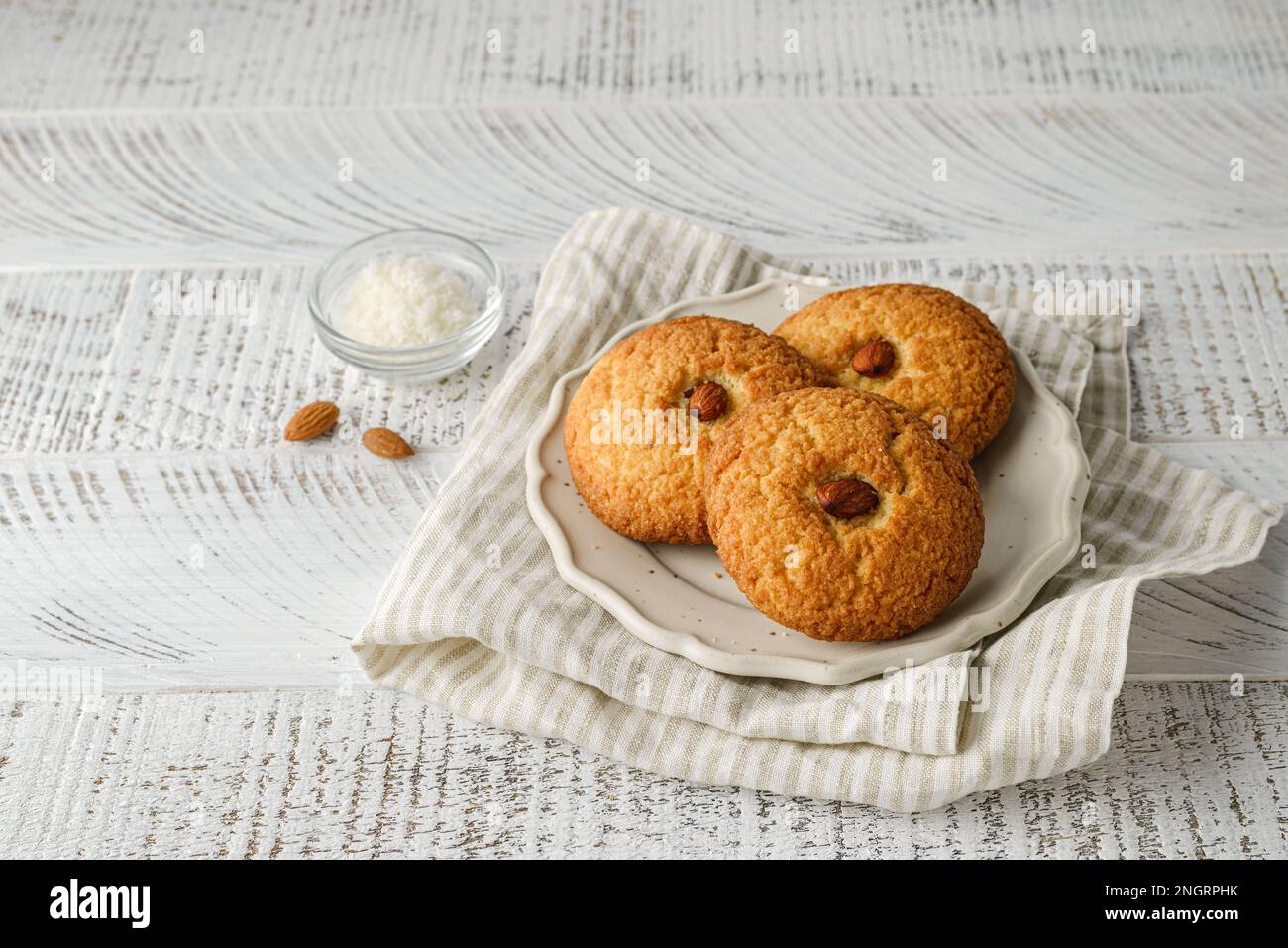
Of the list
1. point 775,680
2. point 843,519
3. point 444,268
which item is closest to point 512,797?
point 775,680

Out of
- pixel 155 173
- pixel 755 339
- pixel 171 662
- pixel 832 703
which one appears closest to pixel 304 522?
pixel 171 662

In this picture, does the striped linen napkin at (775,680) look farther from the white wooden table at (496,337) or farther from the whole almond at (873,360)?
the whole almond at (873,360)

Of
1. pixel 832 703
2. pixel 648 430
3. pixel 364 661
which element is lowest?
pixel 364 661

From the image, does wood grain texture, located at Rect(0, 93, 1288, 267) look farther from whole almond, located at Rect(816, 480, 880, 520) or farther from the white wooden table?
whole almond, located at Rect(816, 480, 880, 520)

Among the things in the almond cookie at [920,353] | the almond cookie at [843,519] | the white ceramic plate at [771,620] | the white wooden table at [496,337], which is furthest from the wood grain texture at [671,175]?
the almond cookie at [843,519]

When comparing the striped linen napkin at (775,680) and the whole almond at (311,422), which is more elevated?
the striped linen napkin at (775,680)

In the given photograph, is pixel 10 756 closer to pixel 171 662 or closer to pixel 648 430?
pixel 171 662
